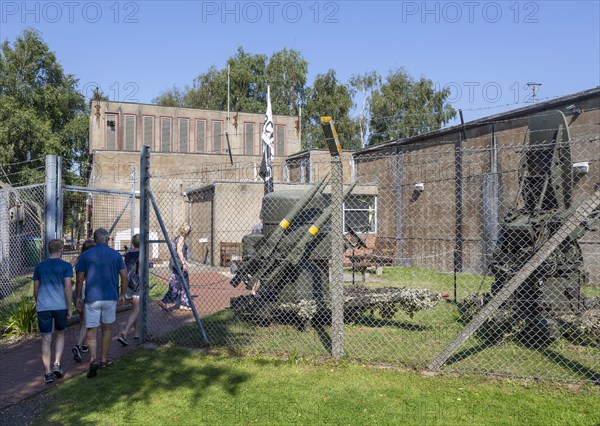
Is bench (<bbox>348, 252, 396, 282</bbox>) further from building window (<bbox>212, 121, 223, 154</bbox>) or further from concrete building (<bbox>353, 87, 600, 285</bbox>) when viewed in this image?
building window (<bbox>212, 121, 223, 154</bbox>)

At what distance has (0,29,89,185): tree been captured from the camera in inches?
1243

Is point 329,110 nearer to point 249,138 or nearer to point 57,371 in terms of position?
point 249,138

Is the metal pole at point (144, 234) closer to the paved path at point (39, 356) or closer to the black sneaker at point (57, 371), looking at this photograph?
the paved path at point (39, 356)

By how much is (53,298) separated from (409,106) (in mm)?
39528

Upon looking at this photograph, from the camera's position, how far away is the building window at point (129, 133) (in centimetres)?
3322

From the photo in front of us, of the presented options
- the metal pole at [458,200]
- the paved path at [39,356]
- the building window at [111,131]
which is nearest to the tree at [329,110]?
the building window at [111,131]

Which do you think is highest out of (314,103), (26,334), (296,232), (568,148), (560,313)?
(314,103)

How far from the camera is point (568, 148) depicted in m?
6.96

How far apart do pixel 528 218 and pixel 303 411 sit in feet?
13.8

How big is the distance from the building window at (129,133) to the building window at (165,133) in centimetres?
187

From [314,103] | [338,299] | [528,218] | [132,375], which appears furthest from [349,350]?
[314,103]

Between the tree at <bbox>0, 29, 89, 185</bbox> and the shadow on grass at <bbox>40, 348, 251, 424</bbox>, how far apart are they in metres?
26.7

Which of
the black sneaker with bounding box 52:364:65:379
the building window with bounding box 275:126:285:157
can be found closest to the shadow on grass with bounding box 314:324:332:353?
the black sneaker with bounding box 52:364:65:379

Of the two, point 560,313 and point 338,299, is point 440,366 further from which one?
point 560,313
